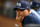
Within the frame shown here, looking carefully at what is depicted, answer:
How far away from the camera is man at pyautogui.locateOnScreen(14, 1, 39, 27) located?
3.08 feet

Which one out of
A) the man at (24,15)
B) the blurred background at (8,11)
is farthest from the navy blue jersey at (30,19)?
the blurred background at (8,11)

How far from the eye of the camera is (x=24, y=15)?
0.94 meters

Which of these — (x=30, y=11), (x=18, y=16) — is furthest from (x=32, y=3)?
(x=18, y=16)

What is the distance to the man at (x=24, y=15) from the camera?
94 cm

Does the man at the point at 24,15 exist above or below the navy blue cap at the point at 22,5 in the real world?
below

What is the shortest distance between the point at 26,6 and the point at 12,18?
224 mm

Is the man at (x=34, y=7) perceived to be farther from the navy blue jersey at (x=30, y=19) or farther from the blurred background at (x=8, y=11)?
the blurred background at (x=8, y=11)

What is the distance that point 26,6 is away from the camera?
949mm

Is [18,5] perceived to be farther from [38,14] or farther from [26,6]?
[38,14]

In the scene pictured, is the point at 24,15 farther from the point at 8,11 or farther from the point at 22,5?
the point at 8,11

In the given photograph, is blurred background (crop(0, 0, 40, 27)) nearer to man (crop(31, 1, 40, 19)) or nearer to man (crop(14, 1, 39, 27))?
man (crop(14, 1, 39, 27))

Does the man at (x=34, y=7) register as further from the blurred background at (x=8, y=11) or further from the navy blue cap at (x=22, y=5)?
the blurred background at (x=8, y=11)

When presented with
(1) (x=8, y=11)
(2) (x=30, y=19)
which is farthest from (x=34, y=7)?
(1) (x=8, y=11)

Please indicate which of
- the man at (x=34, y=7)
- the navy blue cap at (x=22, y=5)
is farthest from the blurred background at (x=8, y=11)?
the man at (x=34, y=7)
